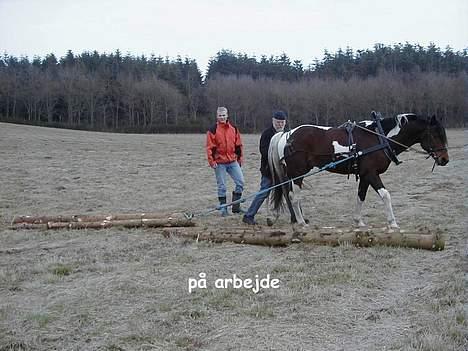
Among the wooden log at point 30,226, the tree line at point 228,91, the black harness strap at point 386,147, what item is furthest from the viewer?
the tree line at point 228,91

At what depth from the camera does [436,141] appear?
292 inches

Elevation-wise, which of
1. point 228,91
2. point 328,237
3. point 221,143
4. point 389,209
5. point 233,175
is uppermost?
point 228,91

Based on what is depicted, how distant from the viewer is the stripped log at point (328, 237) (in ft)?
21.2

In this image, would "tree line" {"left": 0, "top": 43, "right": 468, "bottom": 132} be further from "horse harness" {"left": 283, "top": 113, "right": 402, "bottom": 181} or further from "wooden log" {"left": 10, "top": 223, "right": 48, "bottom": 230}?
"wooden log" {"left": 10, "top": 223, "right": 48, "bottom": 230}

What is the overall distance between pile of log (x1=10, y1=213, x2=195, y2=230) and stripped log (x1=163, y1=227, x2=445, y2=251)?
0.66 meters

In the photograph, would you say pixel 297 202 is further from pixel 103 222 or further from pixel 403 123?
pixel 103 222

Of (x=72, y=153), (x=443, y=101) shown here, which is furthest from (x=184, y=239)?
(x=443, y=101)

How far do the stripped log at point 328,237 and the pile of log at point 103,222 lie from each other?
66 cm

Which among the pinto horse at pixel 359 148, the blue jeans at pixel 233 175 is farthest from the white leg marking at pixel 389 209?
the blue jeans at pixel 233 175

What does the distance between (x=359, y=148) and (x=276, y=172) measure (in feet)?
4.95

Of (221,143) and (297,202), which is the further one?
(221,143)

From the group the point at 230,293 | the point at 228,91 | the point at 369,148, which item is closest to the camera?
the point at 230,293

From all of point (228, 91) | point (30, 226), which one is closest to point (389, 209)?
point (30, 226)

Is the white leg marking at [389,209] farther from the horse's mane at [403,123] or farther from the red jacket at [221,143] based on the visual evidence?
the red jacket at [221,143]
